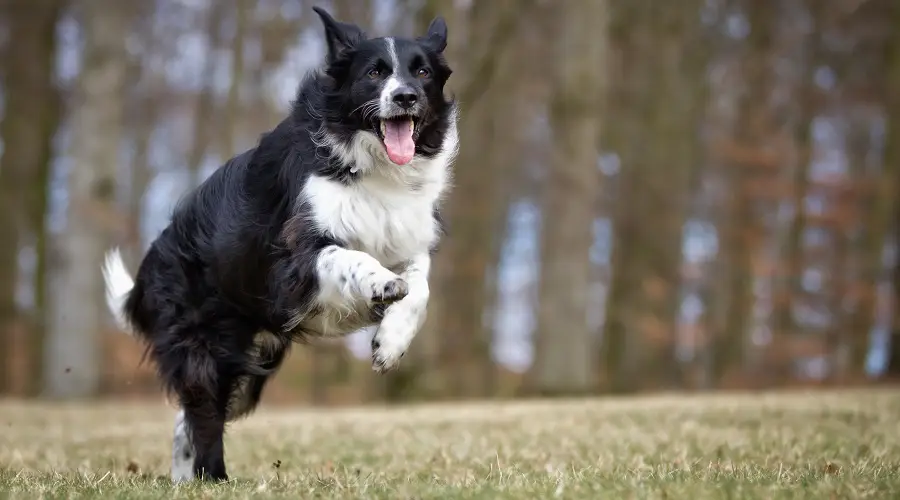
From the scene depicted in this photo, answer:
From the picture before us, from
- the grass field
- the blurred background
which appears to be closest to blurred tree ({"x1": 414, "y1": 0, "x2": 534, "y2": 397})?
the blurred background

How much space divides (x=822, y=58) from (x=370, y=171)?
18.1m

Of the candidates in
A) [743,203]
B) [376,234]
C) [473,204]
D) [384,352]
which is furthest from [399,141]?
[743,203]

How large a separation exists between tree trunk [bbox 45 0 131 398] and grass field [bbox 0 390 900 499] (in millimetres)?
4654

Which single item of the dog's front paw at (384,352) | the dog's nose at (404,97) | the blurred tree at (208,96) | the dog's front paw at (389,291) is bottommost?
the dog's front paw at (384,352)

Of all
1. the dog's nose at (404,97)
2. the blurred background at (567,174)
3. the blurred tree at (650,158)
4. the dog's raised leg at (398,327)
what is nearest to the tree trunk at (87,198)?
the blurred background at (567,174)

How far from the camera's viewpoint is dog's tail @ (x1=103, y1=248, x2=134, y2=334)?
6180 millimetres

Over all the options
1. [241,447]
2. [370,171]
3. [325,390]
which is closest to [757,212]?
[325,390]

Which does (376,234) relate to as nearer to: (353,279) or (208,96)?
(353,279)

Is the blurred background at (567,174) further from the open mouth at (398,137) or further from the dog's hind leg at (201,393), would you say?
the open mouth at (398,137)

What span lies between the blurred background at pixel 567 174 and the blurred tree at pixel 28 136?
4 centimetres

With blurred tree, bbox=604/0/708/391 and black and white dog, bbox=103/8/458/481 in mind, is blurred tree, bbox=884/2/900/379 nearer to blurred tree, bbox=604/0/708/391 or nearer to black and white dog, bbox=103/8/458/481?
blurred tree, bbox=604/0/708/391

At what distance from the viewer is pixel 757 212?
2269 cm

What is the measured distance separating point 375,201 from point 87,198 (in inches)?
434

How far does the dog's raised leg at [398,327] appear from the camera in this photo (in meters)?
4.94
